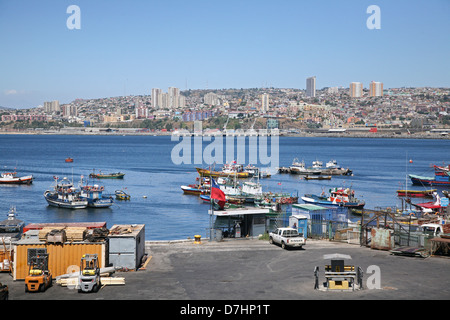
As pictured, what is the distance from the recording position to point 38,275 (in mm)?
14531

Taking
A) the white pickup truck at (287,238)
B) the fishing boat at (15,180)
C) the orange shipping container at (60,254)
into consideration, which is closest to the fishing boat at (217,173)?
the fishing boat at (15,180)

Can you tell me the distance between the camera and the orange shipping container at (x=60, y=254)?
51.5 feet

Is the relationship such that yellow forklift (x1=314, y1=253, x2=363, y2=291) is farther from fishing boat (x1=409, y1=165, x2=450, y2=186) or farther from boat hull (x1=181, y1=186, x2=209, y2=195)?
fishing boat (x1=409, y1=165, x2=450, y2=186)

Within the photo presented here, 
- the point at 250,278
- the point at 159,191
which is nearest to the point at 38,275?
the point at 250,278

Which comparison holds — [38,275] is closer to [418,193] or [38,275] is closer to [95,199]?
[95,199]

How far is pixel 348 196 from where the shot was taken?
51000 mm

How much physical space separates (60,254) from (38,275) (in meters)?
1.62

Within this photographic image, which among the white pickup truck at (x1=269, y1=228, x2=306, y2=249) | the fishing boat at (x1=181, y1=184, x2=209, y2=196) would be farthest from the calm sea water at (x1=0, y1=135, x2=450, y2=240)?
the white pickup truck at (x1=269, y1=228, x2=306, y2=249)

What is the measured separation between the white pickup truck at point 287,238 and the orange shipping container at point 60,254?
6683mm

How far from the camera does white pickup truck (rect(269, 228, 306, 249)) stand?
19562 mm

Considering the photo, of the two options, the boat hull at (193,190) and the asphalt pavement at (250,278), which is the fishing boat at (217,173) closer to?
the boat hull at (193,190)

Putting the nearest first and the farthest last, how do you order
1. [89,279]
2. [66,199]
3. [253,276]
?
[89,279], [253,276], [66,199]

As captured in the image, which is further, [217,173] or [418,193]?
[217,173]
